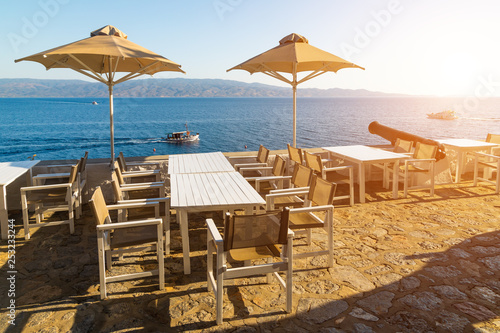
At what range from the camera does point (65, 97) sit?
190 m

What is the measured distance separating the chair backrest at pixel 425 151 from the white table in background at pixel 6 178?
6.09 m

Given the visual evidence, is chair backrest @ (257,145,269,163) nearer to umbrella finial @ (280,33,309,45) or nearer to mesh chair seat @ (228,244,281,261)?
umbrella finial @ (280,33,309,45)

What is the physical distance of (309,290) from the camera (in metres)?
3.01

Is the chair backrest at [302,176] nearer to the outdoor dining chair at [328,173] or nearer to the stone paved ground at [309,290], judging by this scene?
the stone paved ground at [309,290]

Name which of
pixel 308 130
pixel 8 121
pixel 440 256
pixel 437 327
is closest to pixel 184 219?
pixel 437 327

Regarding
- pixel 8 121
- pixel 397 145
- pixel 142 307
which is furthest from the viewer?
pixel 8 121

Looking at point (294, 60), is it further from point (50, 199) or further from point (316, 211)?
point (50, 199)

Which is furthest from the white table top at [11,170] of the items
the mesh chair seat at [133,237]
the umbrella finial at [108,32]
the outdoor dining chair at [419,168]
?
the outdoor dining chair at [419,168]

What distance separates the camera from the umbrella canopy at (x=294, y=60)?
5742mm

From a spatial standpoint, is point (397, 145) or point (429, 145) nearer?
point (429, 145)

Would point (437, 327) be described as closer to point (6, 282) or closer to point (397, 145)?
point (6, 282)

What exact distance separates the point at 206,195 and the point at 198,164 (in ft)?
5.50

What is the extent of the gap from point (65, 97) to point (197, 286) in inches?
8441

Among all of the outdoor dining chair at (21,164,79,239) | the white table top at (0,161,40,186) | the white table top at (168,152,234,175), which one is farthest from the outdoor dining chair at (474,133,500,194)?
the white table top at (0,161,40,186)
